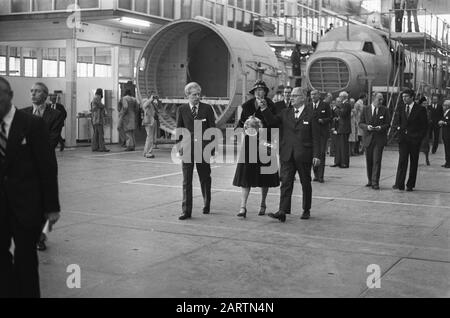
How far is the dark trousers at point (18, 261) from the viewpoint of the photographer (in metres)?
4.51

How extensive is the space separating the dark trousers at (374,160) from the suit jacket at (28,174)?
8.51 m

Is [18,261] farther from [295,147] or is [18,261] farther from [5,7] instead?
[5,7]

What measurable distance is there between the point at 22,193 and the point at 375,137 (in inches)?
351

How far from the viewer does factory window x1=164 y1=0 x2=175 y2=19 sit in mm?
20911

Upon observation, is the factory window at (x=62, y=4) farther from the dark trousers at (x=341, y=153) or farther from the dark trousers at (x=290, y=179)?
the dark trousers at (x=290, y=179)

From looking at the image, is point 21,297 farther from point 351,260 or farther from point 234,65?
point 234,65

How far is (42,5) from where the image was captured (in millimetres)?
19562

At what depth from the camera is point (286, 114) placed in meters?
9.05

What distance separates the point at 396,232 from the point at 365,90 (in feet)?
44.7

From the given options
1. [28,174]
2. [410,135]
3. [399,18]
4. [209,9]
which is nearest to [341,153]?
[410,135]

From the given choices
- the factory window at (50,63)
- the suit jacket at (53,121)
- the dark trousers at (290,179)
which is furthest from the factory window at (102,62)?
the suit jacket at (53,121)

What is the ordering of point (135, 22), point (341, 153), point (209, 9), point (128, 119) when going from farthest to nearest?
point (209, 9) < point (135, 22) < point (128, 119) < point (341, 153)

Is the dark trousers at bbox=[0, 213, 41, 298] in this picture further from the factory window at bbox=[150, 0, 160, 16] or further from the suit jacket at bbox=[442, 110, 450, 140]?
the factory window at bbox=[150, 0, 160, 16]

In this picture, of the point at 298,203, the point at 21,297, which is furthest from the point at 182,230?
the point at 21,297
